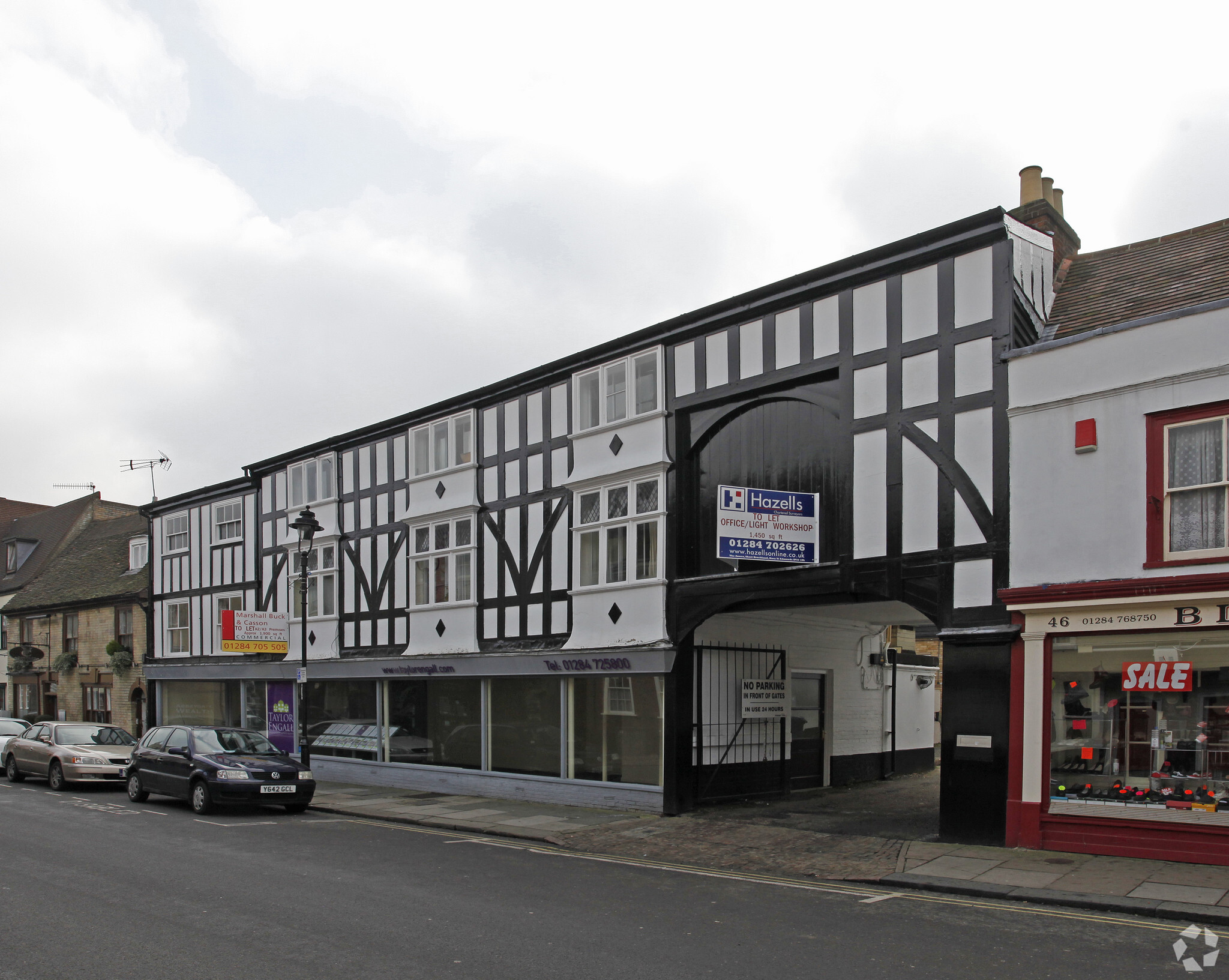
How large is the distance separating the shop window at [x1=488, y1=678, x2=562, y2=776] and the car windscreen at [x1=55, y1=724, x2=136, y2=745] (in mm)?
9334

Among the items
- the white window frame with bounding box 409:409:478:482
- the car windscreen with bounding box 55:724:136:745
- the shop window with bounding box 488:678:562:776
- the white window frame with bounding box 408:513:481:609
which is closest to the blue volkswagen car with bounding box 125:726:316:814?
the shop window with bounding box 488:678:562:776

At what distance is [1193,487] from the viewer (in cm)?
1125

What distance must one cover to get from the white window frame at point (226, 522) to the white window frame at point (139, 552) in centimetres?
734

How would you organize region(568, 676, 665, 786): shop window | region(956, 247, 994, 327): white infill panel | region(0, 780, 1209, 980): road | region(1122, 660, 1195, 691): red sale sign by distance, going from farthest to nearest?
region(568, 676, 665, 786): shop window
region(956, 247, 994, 327): white infill panel
region(1122, 660, 1195, 691): red sale sign
region(0, 780, 1209, 980): road

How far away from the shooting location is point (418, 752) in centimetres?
2261

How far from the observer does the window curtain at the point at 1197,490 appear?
36.4 feet

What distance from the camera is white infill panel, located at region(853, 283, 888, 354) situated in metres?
14.5

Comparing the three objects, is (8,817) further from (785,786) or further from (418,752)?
(785,786)

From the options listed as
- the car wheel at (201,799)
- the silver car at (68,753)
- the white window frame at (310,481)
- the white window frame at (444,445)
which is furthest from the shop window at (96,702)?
the car wheel at (201,799)

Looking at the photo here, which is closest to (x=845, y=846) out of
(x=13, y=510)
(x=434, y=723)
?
(x=434, y=723)

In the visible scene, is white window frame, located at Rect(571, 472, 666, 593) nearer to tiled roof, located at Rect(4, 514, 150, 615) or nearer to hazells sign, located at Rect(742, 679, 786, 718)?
hazells sign, located at Rect(742, 679, 786, 718)

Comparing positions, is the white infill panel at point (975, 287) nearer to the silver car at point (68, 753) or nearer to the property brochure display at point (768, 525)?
the property brochure display at point (768, 525)

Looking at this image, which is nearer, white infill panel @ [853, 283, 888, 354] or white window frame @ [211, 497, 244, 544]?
white infill panel @ [853, 283, 888, 354]

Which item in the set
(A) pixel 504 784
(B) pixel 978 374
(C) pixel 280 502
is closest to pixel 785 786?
(A) pixel 504 784
